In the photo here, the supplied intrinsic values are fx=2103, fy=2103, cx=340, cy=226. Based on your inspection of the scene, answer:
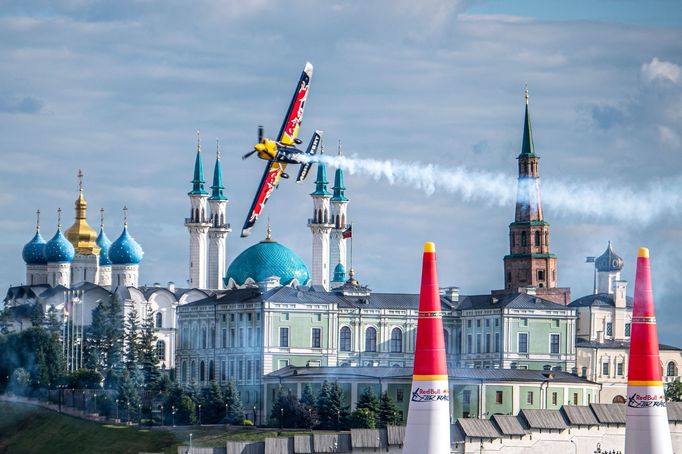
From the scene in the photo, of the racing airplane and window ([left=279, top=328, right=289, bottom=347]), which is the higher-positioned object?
the racing airplane

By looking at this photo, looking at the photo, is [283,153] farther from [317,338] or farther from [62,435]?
[317,338]

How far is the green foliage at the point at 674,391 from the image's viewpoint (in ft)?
559

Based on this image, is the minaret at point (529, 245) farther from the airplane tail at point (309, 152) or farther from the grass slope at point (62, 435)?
the airplane tail at point (309, 152)

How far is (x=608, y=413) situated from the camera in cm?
14375

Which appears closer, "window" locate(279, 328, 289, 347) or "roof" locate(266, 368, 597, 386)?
"roof" locate(266, 368, 597, 386)

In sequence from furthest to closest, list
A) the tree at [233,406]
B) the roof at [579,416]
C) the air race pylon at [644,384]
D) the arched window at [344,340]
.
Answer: the arched window at [344,340]
the tree at [233,406]
the roof at [579,416]
the air race pylon at [644,384]

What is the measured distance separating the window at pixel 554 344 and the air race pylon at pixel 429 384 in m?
101

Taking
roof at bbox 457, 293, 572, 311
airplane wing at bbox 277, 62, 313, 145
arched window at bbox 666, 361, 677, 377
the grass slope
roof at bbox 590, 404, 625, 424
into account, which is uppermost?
airplane wing at bbox 277, 62, 313, 145

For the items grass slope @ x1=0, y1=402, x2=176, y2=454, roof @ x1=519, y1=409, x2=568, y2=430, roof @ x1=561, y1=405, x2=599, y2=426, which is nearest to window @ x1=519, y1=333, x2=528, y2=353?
roof @ x1=561, y1=405, x2=599, y2=426

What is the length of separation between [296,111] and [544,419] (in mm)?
40487

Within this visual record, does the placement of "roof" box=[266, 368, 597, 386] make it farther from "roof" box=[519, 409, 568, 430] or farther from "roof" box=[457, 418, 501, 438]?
"roof" box=[457, 418, 501, 438]

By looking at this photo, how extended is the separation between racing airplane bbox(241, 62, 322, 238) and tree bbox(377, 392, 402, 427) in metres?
Result: 44.5

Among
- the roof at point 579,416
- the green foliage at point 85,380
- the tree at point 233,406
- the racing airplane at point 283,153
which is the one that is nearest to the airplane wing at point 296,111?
the racing airplane at point 283,153

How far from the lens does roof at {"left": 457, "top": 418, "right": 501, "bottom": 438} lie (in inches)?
5221
